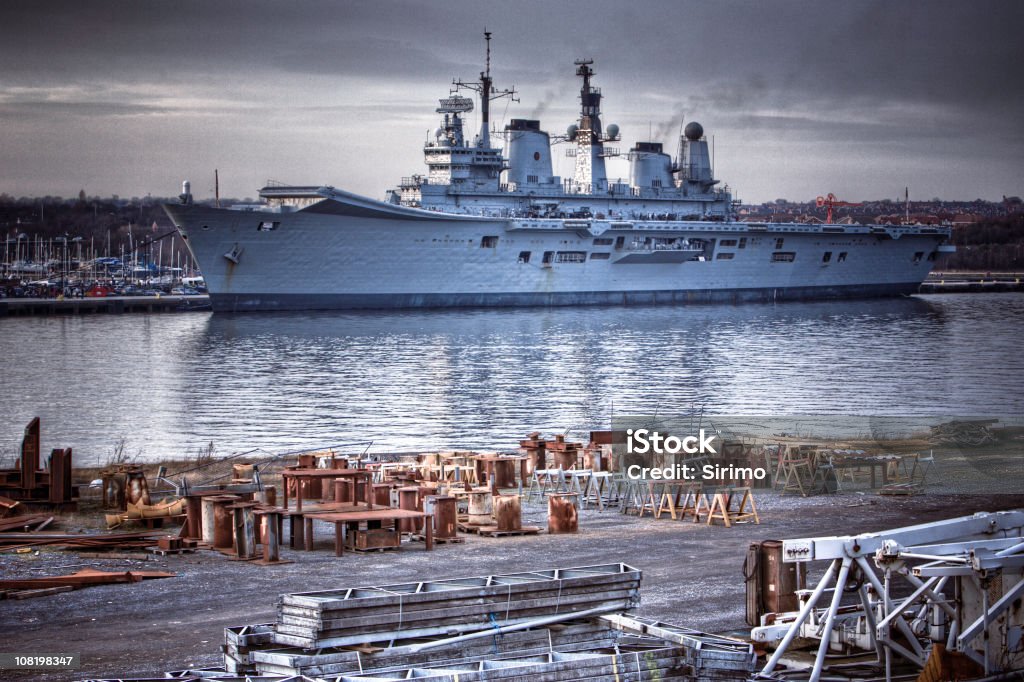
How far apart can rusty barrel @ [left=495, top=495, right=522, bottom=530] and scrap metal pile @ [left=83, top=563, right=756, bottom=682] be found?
15.1 feet

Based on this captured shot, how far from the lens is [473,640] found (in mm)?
7848

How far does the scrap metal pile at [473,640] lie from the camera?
24.2ft

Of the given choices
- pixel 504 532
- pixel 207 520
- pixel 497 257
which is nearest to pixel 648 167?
pixel 497 257

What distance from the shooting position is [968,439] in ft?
67.7

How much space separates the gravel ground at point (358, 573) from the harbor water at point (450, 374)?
11.0 m

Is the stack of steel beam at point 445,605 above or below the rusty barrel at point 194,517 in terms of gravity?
above

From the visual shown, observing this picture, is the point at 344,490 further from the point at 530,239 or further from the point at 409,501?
the point at 530,239

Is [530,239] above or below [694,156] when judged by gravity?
below

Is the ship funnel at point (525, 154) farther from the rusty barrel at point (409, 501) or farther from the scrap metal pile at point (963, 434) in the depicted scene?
the rusty barrel at point (409, 501)

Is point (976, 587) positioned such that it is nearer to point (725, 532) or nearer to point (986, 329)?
point (725, 532)

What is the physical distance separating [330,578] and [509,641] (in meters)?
3.29

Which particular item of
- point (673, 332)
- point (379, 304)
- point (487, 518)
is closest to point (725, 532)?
point (487, 518)

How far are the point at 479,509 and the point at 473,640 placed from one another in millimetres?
5896

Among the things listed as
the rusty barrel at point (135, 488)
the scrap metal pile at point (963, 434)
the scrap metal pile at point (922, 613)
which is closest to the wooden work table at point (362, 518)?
the rusty barrel at point (135, 488)
